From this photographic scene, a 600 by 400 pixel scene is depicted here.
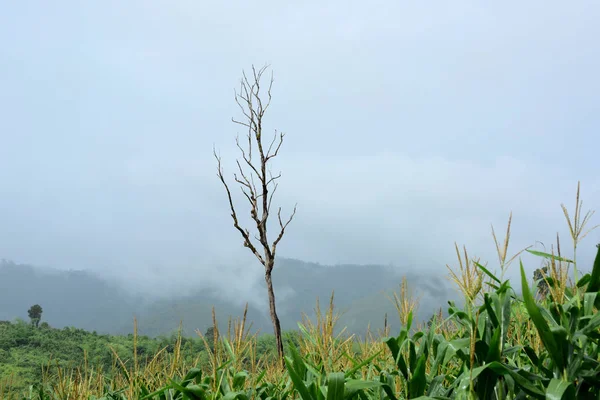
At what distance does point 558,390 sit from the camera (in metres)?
1.91

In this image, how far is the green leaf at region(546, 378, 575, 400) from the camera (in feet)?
6.20

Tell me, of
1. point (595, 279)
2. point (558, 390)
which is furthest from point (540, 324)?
point (595, 279)

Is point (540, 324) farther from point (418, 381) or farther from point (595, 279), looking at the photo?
point (418, 381)

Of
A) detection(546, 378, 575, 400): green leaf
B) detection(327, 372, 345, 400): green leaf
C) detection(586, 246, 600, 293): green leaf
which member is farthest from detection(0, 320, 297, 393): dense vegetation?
detection(546, 378, 575, 400): green leaf

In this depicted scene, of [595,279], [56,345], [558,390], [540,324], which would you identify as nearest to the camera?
[558,390]

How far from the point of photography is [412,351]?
2.37 metres

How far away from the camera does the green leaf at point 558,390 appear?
189 cm

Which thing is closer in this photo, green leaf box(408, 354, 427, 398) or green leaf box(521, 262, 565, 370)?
green leaf box(521, 262, 565, 370)

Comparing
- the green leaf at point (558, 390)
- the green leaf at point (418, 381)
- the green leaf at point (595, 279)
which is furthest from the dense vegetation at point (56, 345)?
the green leaf at point (558, 390)

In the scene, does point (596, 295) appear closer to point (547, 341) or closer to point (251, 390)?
point (547, 341)

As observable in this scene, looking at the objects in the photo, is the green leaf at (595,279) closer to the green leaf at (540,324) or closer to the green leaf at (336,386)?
the green leaf at (540,324)

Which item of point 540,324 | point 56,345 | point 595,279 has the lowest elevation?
point 56,345

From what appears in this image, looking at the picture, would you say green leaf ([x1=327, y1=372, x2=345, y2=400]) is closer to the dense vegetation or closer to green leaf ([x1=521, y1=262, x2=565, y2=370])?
green leaf ([x1=521, y1=262, x2=565, y2=370])

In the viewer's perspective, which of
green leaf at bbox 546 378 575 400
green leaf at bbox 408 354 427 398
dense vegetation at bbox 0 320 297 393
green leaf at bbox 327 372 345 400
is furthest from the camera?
dense vegetation at bbox 0 320 297 393
